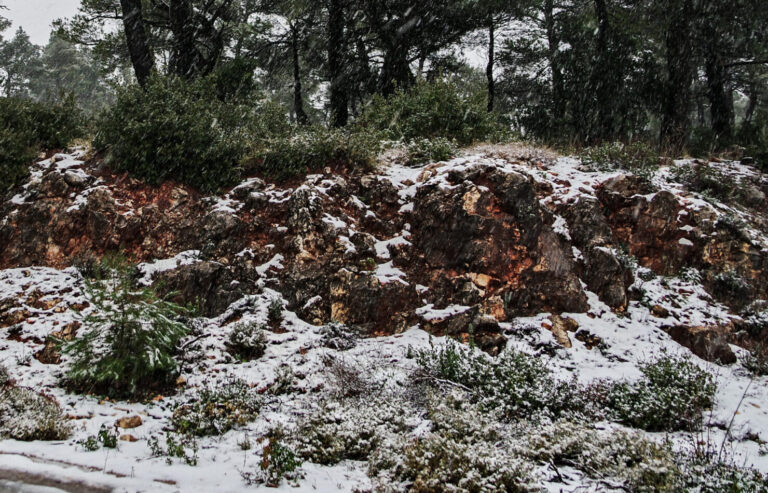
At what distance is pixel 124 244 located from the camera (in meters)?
6.40

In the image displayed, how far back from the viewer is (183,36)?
10531mm

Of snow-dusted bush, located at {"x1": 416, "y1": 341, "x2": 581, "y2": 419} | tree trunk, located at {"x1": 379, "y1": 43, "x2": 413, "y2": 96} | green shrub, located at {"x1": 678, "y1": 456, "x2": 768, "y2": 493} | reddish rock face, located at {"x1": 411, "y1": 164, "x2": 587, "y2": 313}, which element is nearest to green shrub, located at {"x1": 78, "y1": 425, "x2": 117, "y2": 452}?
snow-dusted bush, located at {"x1": 416, "y1": 341, "x2": 581, "y2": 419}

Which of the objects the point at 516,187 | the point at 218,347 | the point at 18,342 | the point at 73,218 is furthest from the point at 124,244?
the point at 516,187

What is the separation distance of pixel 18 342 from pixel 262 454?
4.02 meters

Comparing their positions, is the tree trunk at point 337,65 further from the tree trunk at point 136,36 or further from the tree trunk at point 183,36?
the tree trunk at point 136,36

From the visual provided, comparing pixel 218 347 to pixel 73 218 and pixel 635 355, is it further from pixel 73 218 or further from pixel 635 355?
pixel 635 355

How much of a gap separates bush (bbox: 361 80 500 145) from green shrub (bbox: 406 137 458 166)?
0.73m

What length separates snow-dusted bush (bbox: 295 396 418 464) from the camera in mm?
3615

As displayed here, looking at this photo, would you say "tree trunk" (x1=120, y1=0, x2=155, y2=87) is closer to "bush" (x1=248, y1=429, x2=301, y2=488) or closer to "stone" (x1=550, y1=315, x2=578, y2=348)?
"bush" (x1=248, y1=429, x2=301, y2=488)

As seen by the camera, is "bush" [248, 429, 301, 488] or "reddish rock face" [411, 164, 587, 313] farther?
"reddish rock face" [411, 164, 587, 313]

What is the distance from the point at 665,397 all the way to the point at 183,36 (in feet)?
41.0

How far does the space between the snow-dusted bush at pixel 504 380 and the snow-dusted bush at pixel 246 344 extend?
2.06 m

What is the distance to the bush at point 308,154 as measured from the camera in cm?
743

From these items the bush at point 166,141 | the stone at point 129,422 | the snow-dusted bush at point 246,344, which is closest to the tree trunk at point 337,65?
the bush at point 166,141
